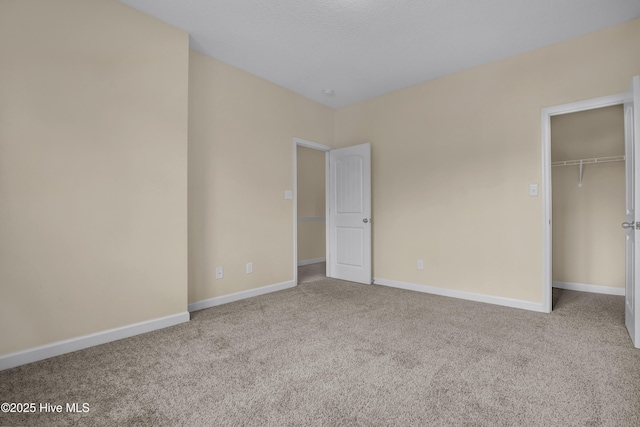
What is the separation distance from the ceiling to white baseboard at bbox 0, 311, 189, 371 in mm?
2586

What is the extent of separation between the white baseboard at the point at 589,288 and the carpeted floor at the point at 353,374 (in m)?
1.03

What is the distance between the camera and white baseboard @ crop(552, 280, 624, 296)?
12.1 feet

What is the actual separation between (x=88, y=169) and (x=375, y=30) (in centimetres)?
263

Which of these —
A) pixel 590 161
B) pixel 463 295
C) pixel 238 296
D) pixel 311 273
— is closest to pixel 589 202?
pixel 590 161

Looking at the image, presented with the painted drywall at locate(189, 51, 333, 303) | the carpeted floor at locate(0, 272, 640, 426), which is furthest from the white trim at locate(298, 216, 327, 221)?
the carpeted floor at locate(0, 272, 640, 426)

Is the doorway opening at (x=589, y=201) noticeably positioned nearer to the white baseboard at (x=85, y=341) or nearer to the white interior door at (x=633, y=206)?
the white interior door at (x=633, y=206)

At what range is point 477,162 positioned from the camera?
345 centimetres

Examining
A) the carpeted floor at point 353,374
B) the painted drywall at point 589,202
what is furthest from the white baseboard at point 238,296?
the painted drywall at point 589,202

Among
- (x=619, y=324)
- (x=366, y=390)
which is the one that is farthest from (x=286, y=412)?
(x=619, y=324)

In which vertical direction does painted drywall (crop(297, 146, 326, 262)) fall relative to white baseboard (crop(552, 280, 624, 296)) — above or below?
above

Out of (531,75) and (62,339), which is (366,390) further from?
(531,75)

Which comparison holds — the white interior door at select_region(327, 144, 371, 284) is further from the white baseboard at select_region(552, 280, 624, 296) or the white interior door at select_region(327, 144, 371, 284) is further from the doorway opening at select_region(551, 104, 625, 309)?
the white baseboard at select_region(552, 280, 624, 296)

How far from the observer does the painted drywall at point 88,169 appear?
78.2 inches

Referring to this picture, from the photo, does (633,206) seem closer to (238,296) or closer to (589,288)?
(589,288)
